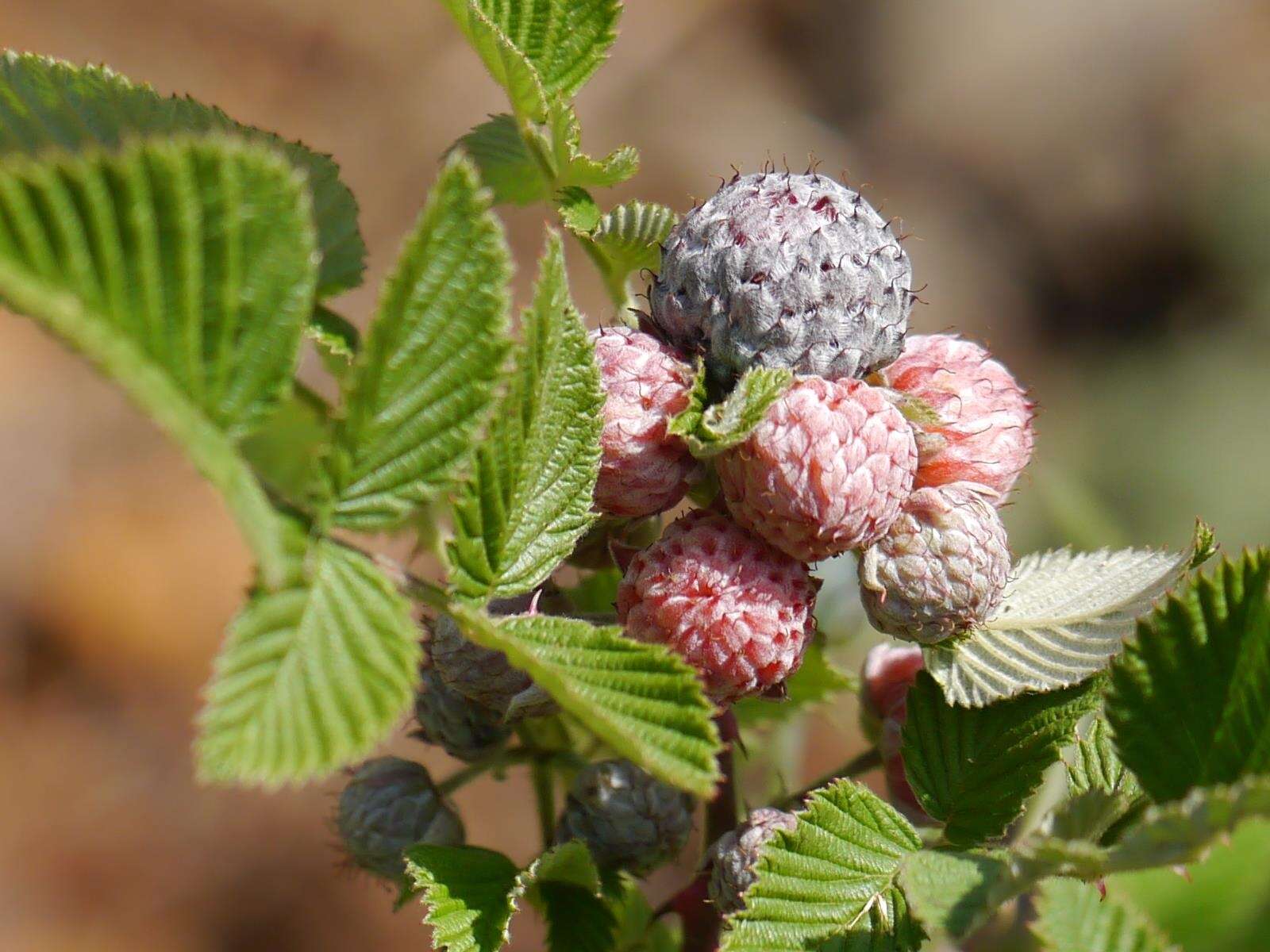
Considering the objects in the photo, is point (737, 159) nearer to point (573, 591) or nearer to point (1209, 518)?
Answer: point (1209, 518)

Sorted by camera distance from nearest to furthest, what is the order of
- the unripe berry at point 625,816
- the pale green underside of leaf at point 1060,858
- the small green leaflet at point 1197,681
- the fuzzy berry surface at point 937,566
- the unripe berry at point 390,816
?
the pale green underside of leaf at point 1060,858, the small green leaflet at point 1197,681, the fuzzy berry surface at point 937,566, the unripe berry at point 625,816, the unripe berry at point 390,816

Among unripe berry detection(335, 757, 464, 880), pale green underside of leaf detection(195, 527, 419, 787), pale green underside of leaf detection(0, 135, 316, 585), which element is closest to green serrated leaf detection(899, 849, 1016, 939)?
pale green underside of leaf detection(195, 527, 419, 787)

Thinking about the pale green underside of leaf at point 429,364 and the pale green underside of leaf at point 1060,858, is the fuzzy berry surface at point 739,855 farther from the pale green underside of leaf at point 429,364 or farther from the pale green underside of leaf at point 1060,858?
the pale green underside of leaf at point 429,364

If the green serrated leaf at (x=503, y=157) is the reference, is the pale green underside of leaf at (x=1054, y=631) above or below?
below

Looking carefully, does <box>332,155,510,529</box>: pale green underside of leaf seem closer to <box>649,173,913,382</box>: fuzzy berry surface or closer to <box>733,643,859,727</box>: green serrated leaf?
<box>649,173,913,382</box>: fuzzy berry surface

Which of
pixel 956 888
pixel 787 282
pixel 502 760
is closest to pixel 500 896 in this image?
pixel 502 760

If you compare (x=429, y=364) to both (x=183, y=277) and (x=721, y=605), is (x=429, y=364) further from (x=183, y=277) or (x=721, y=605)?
(x=721, y=605)

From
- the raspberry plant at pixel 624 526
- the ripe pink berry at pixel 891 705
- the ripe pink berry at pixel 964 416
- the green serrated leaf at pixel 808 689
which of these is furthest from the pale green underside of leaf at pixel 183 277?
the green serrated leaf at pixel 808 689
